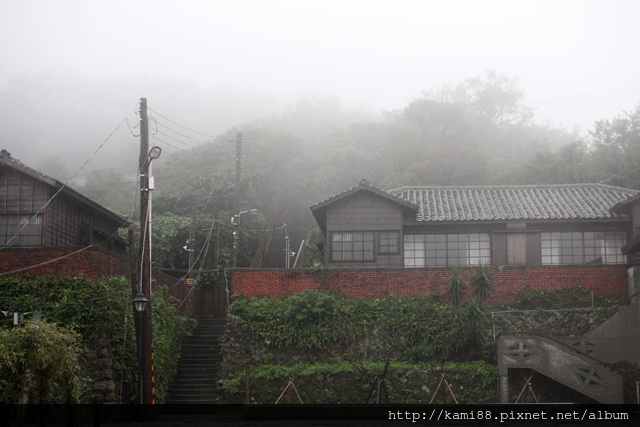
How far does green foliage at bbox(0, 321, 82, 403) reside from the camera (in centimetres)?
1616

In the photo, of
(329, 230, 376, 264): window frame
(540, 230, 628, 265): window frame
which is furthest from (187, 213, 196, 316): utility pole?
(540, 230, 628, 265): window frame

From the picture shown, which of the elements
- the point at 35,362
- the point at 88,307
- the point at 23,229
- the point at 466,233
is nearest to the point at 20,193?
the point at 23,229

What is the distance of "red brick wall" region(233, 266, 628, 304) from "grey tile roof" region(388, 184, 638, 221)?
10.4 ft

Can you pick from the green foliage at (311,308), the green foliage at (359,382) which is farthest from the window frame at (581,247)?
the green foliage at (311,308)

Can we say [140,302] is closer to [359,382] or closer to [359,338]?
[359,382]

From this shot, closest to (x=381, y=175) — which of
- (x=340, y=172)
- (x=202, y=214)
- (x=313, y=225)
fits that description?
(x=340, y=172)

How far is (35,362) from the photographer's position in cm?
1644

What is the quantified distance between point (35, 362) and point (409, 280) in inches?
570

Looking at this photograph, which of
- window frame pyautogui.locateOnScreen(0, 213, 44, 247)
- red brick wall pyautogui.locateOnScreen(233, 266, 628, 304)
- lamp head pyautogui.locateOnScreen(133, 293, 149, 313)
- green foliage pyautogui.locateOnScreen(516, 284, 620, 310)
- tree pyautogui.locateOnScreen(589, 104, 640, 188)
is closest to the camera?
lamp head pyautogui.locateOnScreen(133, 293, 149, 313)

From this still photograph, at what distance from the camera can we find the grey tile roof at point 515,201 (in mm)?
28578

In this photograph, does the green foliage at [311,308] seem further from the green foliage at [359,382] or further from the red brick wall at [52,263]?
the red brick wall at [52,263]

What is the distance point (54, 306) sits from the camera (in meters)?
21.2

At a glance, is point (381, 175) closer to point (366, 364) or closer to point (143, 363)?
point (366, 364)

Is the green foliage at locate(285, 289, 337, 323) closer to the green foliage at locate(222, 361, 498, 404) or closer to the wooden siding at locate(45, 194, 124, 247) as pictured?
the green foliage at locate(222, 361, 498, 404)
